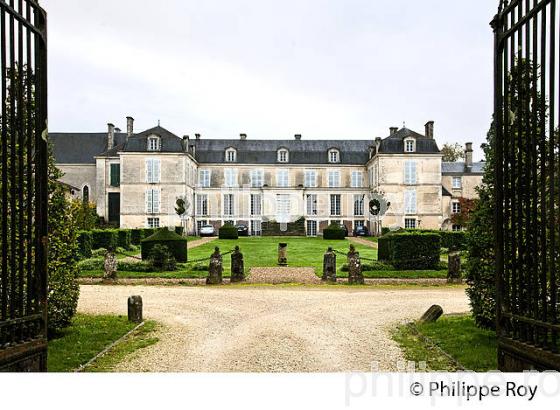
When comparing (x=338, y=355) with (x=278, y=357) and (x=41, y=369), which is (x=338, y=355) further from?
(x=41, y=369)

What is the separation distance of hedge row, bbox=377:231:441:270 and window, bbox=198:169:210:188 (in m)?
20.4

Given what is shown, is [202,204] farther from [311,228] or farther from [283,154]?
[311,228]

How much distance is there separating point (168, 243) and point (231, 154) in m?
19.1

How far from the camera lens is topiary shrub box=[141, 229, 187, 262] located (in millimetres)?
13047

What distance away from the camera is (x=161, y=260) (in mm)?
12016

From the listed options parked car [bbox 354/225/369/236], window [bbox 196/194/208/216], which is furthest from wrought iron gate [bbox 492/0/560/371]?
window [bbox 196/194/208/216]

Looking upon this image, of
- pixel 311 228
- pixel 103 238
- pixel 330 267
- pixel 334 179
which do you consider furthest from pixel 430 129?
pixel 330 267

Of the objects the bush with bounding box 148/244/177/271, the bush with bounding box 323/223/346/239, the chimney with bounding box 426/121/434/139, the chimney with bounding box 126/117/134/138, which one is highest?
the chimney with bounding box 126/117/134/138

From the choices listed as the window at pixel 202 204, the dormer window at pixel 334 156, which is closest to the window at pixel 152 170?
the window at pixel 202 204

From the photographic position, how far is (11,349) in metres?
2.87

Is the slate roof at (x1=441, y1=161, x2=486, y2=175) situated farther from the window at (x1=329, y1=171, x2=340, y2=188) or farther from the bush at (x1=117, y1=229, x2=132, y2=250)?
the bush at (x1=117, y1=229, x2=132, y2=250)

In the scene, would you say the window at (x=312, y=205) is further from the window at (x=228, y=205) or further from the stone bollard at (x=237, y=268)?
the stone bollard at (x=237, y=268)

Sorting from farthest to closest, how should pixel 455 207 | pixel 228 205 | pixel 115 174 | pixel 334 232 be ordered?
pixel 228 205
pixel 115 174
pixel 455 207
pixel 334 232

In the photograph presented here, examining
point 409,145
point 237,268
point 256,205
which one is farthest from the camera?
point 256,205
